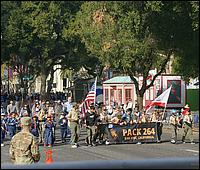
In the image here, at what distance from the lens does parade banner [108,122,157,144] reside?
22.8 meters

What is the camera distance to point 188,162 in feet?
12.9

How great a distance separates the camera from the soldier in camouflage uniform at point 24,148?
748 centimetres

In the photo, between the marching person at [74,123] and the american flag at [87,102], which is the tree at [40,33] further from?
the american flag at [87,102]

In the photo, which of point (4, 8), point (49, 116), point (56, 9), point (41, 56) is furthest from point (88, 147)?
point (41, 56)

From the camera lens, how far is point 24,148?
25.1 ft

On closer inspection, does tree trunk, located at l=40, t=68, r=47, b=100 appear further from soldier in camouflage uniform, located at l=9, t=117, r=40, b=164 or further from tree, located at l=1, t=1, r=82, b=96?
soldier in camouflage uniform, located at l=9, t=117, r=40, b=164

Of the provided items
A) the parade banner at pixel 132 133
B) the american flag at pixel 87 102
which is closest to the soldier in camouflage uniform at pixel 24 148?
the parade banner at pixel 132 133

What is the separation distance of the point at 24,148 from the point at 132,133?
15.6 meters

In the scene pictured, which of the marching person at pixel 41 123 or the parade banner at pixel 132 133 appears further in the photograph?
the parade banner at pixel 132 133

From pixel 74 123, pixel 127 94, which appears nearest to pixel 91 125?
pixel 74 123

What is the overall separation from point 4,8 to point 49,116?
17.8m

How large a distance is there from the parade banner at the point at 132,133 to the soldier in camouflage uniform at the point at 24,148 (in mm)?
15029

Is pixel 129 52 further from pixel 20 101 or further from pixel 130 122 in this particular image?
pixel 130 122

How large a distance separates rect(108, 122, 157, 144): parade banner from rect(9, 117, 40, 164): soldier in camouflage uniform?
1503 cm
